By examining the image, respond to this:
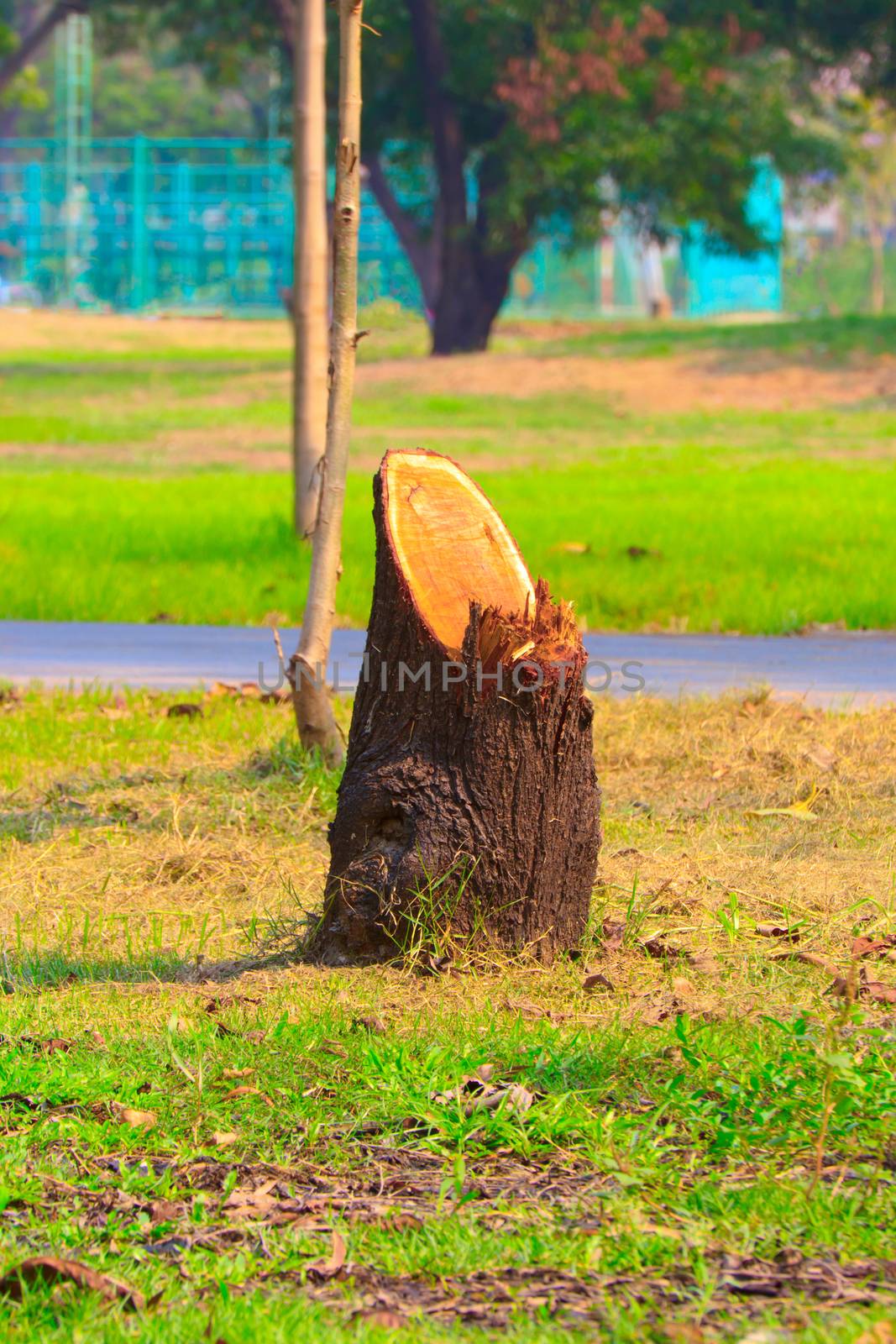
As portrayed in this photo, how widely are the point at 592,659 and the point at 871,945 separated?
15.3 feet

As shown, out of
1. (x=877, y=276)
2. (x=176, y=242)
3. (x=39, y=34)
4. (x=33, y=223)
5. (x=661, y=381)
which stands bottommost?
(x=661, y=381)

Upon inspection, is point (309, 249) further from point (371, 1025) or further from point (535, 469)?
point (535, 469)

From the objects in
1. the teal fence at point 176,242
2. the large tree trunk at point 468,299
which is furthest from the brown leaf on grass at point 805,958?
the teal fence at point 176,242

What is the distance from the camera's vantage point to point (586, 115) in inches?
1078

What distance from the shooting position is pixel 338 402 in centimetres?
607

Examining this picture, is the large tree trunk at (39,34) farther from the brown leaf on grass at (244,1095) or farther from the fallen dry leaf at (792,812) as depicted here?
the brown leaf on grass at (244,1095)

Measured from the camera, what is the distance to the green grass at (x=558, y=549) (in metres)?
10.6

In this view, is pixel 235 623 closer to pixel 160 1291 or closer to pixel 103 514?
pixel 103 514

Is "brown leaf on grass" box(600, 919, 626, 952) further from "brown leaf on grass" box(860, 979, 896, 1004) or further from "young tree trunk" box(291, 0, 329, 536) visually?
"young tree trunk" box(291, 0, 329, 536)

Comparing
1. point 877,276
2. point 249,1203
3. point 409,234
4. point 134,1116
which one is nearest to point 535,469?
point 134,1116

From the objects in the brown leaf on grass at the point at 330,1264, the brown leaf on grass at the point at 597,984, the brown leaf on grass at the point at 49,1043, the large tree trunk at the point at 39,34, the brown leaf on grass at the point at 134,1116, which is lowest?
the brown leaf on grass at the point at 49,1043

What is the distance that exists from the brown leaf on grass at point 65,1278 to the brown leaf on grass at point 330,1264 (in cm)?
29

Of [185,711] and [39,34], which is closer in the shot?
[185,711]

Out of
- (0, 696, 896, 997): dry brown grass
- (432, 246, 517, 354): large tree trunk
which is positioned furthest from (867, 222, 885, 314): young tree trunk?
(0, 696, 896, 997): dry brown grass
